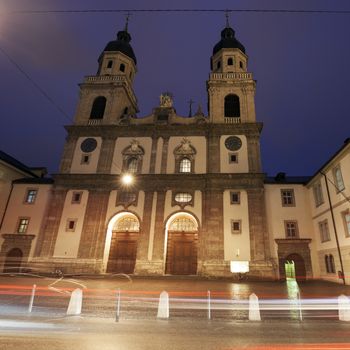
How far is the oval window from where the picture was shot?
88.3 feet

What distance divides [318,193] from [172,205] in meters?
14.8

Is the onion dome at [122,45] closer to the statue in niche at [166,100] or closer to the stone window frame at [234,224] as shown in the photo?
the statue in niche at [166,100]

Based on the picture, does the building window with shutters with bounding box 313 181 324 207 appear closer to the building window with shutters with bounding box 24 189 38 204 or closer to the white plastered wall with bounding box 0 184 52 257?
the white plastered wall with bounding box 0 184 52 257

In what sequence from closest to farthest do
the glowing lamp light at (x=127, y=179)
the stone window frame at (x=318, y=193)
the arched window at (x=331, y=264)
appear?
1. the arched window at (x=331, y=264)
2. the glowing lamp light at (x=127, y=179)
3. the stone window frame at (x=318, y=193)

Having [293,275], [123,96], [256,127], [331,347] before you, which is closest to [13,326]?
[331,347]

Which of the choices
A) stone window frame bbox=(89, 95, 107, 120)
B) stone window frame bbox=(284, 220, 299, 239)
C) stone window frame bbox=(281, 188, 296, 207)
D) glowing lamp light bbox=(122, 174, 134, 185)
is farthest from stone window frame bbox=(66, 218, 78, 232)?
stone window frame bbox=(281, 188, 296, 207)

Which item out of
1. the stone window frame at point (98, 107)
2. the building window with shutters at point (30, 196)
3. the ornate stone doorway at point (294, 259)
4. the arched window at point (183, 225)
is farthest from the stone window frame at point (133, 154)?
the ornate stone doorway at point (294, 259)

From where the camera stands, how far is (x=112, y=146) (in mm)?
30641

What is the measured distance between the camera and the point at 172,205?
26719mm

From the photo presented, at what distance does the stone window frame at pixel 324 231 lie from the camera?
Answer: 893 inches

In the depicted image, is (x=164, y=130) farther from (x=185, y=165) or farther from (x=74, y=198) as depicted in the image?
(x=74, y=198)

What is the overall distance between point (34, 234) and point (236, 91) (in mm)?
30030

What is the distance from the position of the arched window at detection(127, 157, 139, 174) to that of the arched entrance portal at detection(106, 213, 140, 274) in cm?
516

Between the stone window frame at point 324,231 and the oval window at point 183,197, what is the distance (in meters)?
13.0
